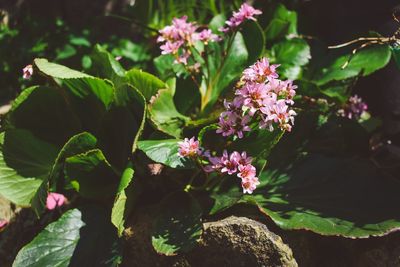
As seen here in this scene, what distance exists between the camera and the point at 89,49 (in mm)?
3197

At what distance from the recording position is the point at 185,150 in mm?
1781

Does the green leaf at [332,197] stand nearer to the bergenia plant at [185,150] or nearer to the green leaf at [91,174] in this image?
the bergenia plant at [185,150]

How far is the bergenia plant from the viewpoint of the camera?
6.11 ft

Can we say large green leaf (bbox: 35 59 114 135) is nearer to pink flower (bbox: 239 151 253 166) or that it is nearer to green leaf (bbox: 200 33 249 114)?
green leaf (bbox: 200 33 249 114)

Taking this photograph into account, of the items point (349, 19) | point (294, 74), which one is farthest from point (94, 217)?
point (349, 19)

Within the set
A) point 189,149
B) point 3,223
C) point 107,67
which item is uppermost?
point 107,67

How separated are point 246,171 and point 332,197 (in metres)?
0.51

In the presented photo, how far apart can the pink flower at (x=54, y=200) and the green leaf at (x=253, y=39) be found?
1172 millimetres

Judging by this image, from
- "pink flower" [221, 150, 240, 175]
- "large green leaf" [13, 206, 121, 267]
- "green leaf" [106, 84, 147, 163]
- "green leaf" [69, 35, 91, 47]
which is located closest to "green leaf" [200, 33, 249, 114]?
"green leaf" [106, 84, 147, 163]

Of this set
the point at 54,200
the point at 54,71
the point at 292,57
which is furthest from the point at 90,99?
the point at 292,57

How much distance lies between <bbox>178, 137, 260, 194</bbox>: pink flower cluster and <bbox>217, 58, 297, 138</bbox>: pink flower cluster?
102 millimetres

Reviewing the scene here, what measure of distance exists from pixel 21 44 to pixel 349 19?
2084 millimetres

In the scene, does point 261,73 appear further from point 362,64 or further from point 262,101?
point 362,64

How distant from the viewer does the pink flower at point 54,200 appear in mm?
2301
